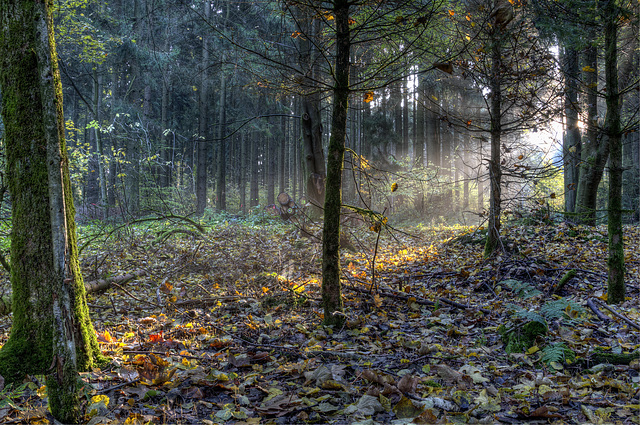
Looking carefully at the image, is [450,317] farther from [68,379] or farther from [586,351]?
[68,379]

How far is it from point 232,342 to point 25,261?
6.37 ft

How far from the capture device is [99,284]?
5.70 meters

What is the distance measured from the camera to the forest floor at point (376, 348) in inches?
90.5

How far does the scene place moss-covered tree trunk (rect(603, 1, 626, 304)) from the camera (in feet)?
13.1

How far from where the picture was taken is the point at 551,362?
9.37 ft

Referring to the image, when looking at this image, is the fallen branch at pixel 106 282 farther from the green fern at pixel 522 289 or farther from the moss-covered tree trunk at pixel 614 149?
the moss-covered tree trunk at pixel 614 149

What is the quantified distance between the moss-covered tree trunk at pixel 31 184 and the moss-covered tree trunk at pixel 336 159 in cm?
229

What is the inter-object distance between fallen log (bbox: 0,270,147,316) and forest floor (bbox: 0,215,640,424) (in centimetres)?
8

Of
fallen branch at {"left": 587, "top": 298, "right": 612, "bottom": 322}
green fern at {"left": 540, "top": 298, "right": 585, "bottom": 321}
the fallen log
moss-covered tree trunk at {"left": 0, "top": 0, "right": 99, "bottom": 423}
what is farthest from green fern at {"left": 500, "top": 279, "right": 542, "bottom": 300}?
the fallen log

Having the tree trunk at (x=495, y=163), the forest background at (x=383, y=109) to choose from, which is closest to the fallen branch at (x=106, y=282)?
the forest background at (x=383, y=109)

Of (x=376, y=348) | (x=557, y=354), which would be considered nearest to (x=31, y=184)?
(x=376, y=348)

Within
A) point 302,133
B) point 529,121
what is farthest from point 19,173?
point 302,133

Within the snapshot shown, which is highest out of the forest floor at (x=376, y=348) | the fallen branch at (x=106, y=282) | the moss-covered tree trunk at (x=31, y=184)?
the moss-covered tree trunk at (x=31, y=184)

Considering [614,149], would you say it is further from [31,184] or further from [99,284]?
[99,284]
